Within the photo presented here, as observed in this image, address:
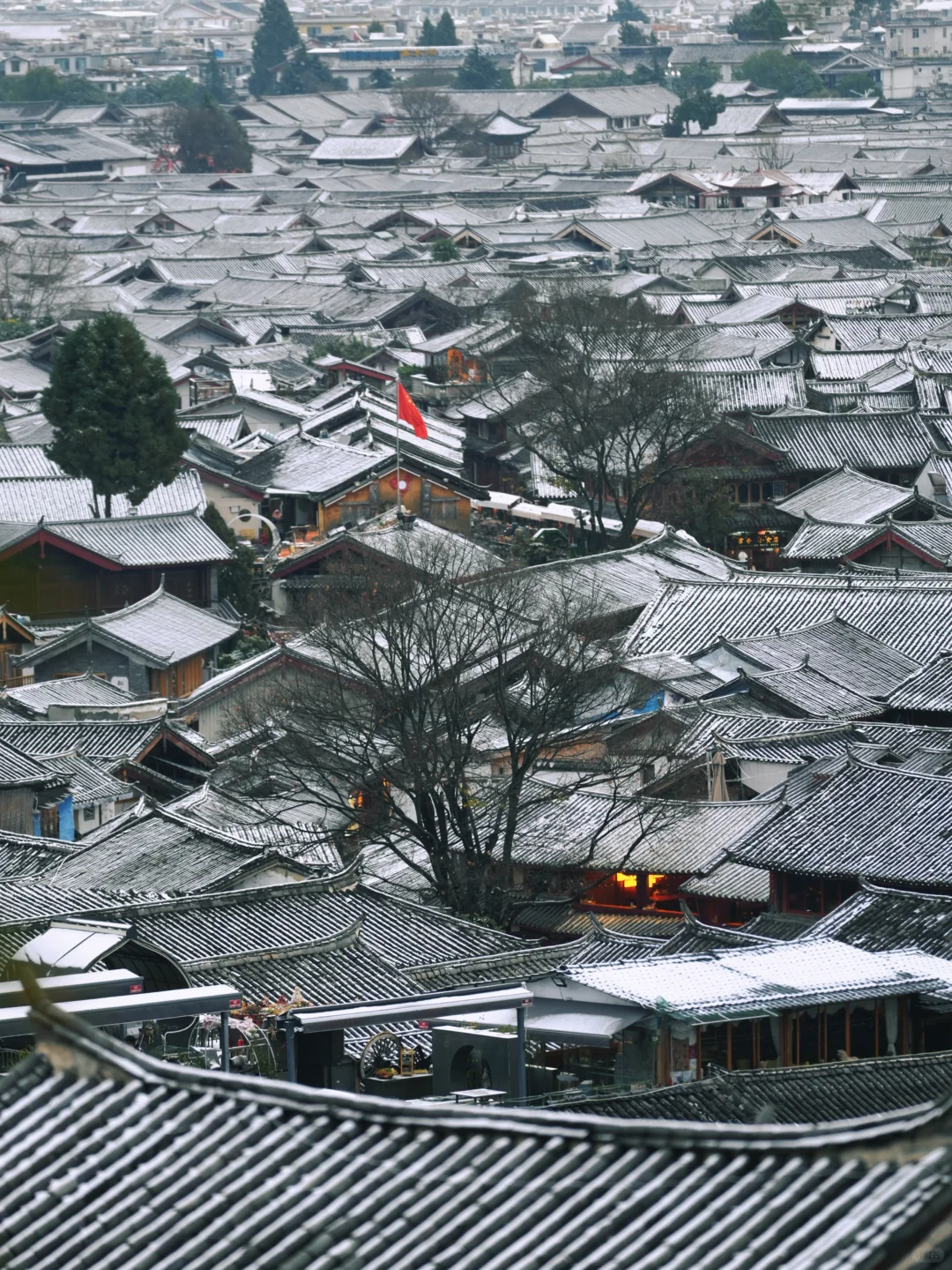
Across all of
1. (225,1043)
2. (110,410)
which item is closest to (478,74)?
(110,410)

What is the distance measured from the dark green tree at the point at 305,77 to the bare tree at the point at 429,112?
48.4 feet

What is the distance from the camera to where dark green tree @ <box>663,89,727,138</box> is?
348 feet

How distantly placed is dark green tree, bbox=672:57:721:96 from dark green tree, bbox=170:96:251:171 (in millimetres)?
23726

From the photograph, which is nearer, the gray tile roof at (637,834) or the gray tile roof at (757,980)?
the gray tile roof at (757,980)

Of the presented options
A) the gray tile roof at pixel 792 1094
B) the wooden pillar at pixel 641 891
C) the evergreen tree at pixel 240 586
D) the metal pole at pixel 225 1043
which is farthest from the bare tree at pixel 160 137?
the gray tile roof at pixel 792 1094

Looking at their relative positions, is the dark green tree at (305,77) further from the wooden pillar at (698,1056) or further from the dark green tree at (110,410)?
the wooden pillar at (698,1056)

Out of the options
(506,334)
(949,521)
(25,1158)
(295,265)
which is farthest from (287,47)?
(25,1158)

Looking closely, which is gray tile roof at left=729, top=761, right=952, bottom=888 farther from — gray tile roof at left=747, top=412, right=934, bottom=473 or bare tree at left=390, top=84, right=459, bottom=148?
bare tree at left=390, top=84, right=459, bottom=148

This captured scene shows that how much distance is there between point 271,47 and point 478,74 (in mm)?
13952

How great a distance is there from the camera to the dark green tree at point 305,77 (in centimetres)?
12400

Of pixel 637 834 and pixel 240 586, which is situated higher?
pixel 637 834

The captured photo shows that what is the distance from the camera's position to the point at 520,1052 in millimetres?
15852

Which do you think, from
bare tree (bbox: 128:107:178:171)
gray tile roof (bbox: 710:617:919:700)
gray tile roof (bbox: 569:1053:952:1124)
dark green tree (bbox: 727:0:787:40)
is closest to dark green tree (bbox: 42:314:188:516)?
gray tile roof (bbox: 710:617:919:700)

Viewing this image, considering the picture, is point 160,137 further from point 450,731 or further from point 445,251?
point 450,731
